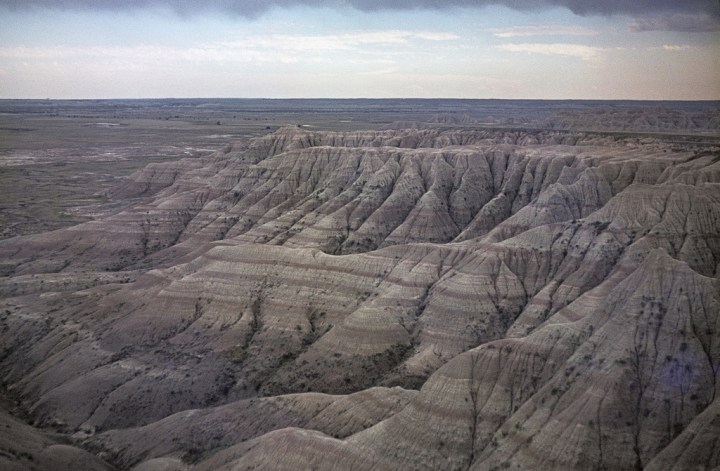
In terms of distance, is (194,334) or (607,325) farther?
(194,334)

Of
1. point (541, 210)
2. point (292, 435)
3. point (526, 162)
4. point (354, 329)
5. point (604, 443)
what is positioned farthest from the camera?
point (526, 162)

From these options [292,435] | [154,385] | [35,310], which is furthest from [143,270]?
[292,435]

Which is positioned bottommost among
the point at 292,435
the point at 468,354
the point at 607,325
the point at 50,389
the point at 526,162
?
the point at 50,389

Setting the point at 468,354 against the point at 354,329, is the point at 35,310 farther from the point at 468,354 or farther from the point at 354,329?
the point at 468,354

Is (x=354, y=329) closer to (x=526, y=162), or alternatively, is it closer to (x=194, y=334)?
(x=194, y=334)

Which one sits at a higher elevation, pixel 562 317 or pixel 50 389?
pixel 562 317

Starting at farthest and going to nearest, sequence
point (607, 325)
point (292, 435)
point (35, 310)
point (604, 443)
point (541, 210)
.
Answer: point (541, 210), point (35, 310), point (607, 325), point (292, 435), point (604, 443)
